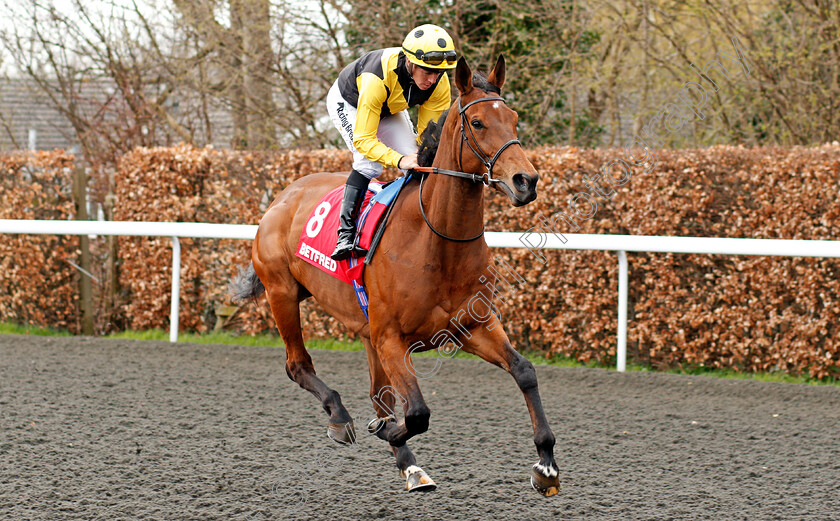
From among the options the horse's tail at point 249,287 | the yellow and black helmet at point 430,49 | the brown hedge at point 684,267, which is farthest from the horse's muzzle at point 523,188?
the brown hedge at point 684,267

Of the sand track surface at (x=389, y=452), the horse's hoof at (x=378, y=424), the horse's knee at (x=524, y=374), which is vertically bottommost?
the sand track surface at (x=389, y=452)

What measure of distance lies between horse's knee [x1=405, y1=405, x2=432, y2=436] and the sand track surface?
392mm

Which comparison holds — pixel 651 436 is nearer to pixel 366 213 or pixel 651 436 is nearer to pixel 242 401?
pixel 366 213

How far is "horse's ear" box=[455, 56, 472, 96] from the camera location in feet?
10.7

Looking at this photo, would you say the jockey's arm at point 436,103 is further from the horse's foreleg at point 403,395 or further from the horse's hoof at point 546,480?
the horse's hoof at point 546,480

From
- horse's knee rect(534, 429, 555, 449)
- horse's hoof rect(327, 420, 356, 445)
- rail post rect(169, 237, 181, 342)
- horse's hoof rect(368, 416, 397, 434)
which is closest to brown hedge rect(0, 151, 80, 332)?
rail post rect(169, 237, 181, 342)

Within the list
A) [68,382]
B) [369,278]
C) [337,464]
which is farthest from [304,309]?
[369,278]

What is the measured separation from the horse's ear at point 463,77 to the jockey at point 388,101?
0.20 meters

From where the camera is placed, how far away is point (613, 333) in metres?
7.02

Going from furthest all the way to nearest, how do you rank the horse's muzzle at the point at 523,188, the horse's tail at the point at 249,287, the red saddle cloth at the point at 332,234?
the horse's tail at the point at 249,287, the red saddle cloth at the point at 332,234, the horse's muzzle at the point at 523,188

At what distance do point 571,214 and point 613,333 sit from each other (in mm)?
1048

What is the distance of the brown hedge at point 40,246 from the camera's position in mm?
8445

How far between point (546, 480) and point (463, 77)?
1.60m

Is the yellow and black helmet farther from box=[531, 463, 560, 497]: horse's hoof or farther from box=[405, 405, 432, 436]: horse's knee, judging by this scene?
box=[531, 463, 560, 497]: horse's hoof
